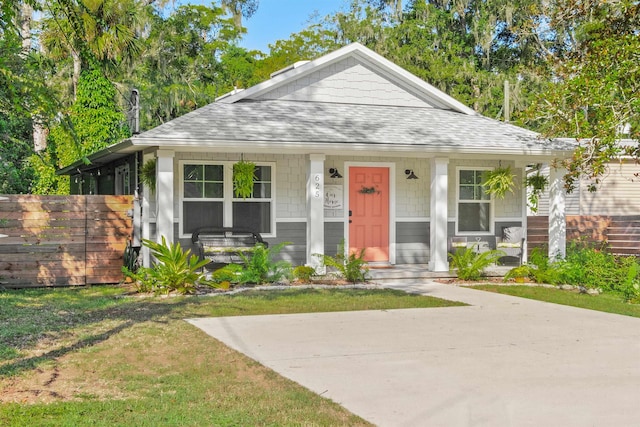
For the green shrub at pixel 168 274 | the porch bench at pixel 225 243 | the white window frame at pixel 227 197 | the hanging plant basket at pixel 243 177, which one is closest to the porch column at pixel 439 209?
the white window frame at pixel 227 197

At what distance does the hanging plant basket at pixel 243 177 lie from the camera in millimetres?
14266

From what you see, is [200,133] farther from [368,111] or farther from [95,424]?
[95,424]

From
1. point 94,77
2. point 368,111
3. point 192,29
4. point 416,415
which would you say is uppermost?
point 192,29

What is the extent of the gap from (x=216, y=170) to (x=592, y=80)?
23.8ft

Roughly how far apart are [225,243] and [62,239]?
2955mm

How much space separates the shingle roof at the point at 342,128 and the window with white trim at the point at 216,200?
102cm

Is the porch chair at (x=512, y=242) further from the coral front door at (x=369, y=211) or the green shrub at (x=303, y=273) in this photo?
the green shrub at (x=303, y=273)

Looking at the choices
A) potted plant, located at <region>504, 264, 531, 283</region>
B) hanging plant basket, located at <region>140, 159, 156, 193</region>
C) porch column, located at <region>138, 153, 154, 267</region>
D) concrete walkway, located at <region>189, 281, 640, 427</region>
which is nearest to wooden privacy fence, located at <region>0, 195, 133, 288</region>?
porch column, located at <region>138, 153, 154, 267</region>

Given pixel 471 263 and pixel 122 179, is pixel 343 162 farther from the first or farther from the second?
pixel 122 179

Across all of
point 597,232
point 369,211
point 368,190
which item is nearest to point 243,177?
point 368,190

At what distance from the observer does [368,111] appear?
1639 cm

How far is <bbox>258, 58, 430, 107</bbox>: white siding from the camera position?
54.3 ft

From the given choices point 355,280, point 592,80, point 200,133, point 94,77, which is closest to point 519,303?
point 355,280

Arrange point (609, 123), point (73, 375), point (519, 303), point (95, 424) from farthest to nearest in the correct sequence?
point (609, 123)
point (519, 303)
point (73, 375)
point (95, 424)
